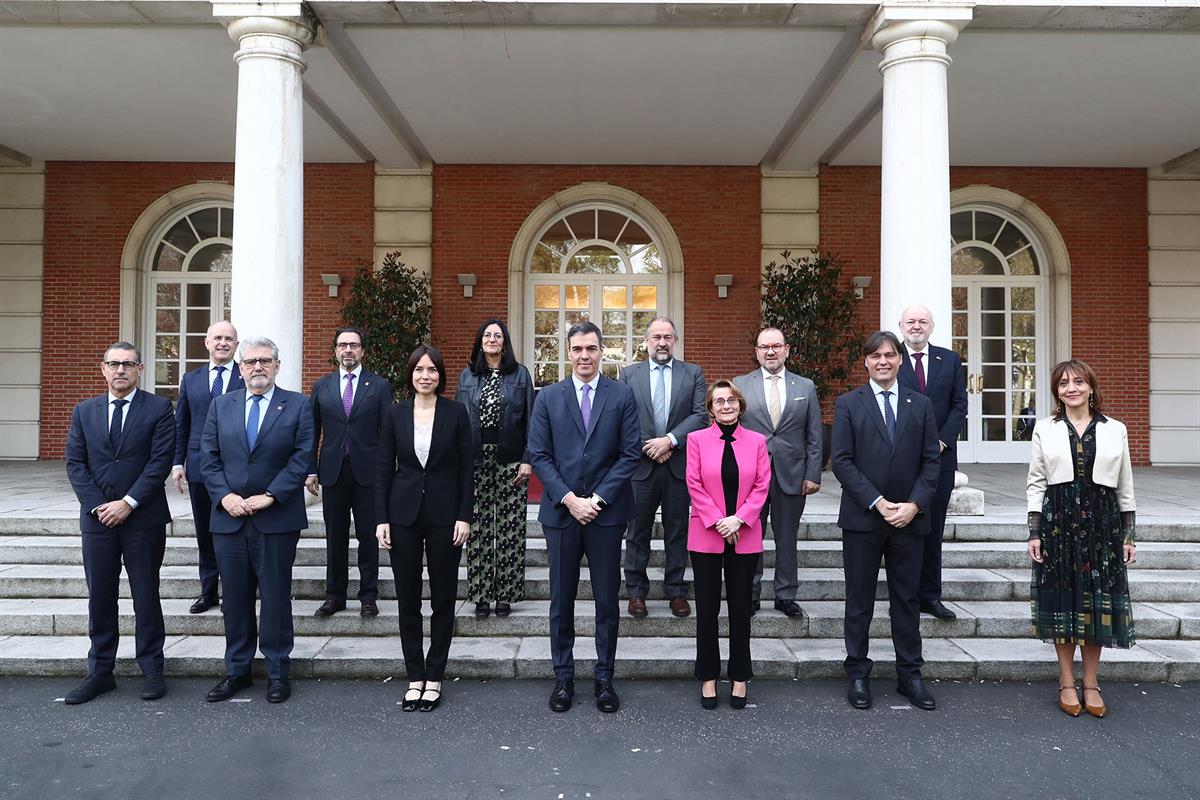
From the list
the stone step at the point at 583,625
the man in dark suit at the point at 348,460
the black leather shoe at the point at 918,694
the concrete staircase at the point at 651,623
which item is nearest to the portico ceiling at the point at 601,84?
the man in dark suit at the point at 348,460

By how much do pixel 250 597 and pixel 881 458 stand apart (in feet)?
10.6

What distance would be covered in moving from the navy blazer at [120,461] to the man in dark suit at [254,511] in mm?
276

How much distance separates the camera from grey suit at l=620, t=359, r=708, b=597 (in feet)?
14.6

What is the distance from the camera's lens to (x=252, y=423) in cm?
386

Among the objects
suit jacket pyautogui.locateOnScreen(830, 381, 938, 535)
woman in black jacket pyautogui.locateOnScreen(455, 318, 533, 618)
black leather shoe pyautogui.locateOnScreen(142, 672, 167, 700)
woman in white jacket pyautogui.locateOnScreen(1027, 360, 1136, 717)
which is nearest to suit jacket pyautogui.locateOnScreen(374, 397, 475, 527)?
woman in black jacket pyautogui.locateOnScreen(455, 318, 533, 618)

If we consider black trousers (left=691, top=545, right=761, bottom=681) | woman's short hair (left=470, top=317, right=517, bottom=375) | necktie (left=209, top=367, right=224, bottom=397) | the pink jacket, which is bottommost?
black trousers (left=691, top=545, right=761, bottom=681)

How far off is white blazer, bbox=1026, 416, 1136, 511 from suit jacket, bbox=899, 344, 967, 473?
77cm

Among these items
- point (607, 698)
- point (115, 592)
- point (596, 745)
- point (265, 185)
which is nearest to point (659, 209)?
point (265, 185)

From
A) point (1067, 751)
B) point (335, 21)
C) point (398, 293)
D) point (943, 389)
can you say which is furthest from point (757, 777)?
point (398, 293)

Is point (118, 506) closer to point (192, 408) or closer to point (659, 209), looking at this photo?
point (192, 408)

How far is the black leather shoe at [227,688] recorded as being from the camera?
146 inches

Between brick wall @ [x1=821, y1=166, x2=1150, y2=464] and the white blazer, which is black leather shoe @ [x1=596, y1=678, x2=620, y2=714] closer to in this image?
the white blazer

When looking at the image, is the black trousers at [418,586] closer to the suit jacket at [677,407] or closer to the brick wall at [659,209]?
the suit jacket at [677,407]

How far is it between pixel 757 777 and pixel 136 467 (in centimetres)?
328
